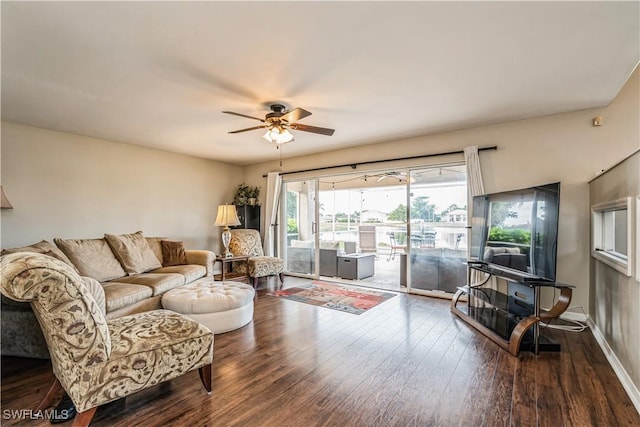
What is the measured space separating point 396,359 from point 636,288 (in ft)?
5.91

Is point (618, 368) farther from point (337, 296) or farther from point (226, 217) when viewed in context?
point (226, 217)

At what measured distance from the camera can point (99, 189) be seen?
4672 millimetres

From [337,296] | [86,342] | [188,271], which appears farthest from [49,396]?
[337,296]

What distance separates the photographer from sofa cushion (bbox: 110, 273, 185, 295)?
3.38 metres

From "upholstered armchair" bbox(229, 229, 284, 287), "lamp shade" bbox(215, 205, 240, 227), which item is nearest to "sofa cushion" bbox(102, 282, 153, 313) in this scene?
"upholstered armchair" bbox(229, 229, 284, 287)


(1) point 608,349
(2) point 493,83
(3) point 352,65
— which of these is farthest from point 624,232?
(3) point 352,65

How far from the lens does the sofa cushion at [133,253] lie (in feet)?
12.6

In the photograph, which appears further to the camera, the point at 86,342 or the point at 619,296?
the point at 619,296

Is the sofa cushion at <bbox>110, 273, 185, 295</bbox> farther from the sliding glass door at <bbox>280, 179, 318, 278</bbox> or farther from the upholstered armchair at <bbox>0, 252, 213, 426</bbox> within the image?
the sliding glass door at <bbox>280, 179, 318, 278</bbox>

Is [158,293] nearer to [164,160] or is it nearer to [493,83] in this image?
[164,160]

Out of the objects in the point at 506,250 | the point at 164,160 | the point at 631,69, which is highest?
the point at 631,69

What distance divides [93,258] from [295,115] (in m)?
2.88

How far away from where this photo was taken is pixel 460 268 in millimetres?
4477

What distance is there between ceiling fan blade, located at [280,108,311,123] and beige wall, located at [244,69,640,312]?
266 cm
